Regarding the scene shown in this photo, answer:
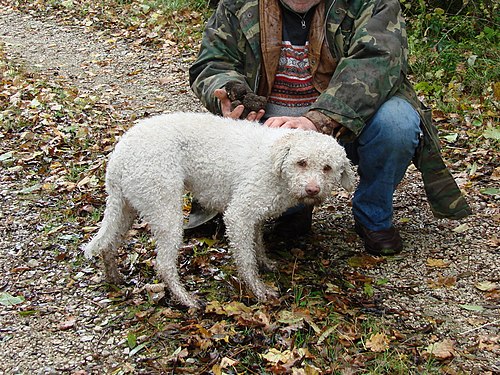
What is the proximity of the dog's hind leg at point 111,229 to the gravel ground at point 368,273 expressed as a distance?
28 centimetres

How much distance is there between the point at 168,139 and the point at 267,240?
1290 mm

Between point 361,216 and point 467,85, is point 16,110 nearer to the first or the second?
point 361,216

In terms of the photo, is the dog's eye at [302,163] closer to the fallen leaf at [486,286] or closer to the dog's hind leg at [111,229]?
the dog's hind leg at [111,229]

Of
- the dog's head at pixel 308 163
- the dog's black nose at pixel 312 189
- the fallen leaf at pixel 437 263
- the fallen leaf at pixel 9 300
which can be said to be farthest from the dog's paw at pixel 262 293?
the fallen leaf at pixel 9 300

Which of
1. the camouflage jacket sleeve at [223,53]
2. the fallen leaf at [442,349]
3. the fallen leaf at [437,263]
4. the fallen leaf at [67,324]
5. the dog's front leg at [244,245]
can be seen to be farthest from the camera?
the camouflage jacket sleeve at [223,53]

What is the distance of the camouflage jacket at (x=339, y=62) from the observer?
3744 millimetres

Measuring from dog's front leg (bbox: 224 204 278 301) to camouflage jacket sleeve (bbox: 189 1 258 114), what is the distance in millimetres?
838

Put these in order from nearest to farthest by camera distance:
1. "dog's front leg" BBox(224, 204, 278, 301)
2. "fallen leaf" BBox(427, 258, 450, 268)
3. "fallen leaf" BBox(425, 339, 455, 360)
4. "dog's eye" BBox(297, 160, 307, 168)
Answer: "fallen leaf" BBox(425, 339, 455, 360) → "dog's eye" BBox(297, 160, 307, 168) → "dog's front leg" BBox(224, 204, 278, 301) → "fallen leaf" BBox(427, 258, 450, 268)

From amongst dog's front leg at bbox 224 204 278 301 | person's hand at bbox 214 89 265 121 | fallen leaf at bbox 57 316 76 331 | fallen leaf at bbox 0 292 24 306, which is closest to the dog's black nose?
dog's front leg at bbox 224 204 278 301

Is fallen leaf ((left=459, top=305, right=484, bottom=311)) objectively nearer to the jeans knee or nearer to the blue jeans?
the blue jeans

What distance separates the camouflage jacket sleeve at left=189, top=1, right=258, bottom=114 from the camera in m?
4.06

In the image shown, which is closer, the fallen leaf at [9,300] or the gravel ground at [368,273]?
the gravel ground at [368,273]

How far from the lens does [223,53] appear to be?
13.7 feet

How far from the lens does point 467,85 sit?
6.63m
